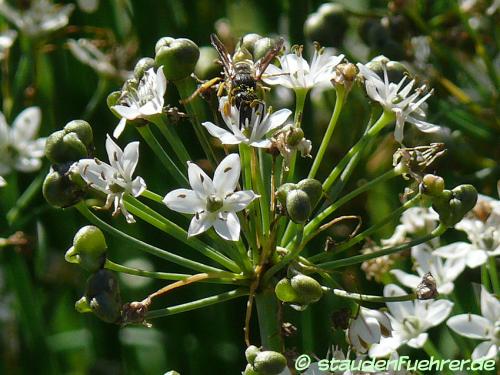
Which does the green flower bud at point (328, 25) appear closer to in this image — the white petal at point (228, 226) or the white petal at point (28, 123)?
the white petal at point (28, 123)

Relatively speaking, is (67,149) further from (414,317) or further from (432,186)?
(414,317)

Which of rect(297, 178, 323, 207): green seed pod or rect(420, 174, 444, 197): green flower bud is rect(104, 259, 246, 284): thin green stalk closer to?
rect(297, 178, 323, 207): green seed pod

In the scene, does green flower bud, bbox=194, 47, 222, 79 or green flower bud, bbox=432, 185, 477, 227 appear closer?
green flower bud, bbox=432, 185, 477, 227

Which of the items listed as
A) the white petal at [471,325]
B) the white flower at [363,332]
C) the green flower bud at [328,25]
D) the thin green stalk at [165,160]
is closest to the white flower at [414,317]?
the white petal at [471,325]

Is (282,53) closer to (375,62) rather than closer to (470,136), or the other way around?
(375,62)

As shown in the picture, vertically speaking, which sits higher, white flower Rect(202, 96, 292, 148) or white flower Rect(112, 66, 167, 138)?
white flower Rect(112, 66, 167, 138)

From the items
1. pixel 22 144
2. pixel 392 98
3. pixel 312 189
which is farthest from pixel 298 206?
pixel 22 144

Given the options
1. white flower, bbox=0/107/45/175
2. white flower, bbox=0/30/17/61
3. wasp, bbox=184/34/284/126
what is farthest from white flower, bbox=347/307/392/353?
white flower, bbox=0/30/17/61
